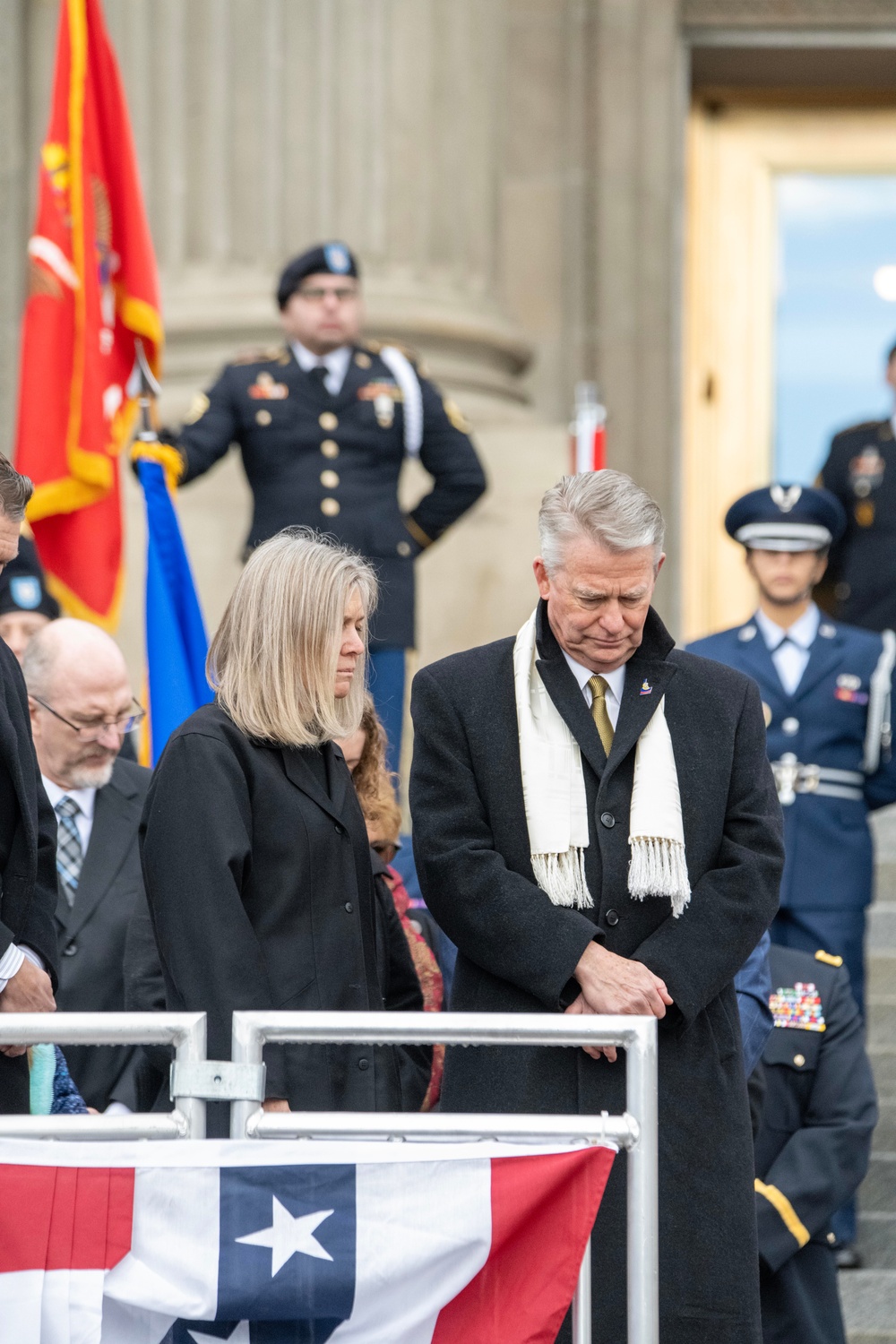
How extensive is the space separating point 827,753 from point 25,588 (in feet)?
7.42

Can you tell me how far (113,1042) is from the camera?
259cm

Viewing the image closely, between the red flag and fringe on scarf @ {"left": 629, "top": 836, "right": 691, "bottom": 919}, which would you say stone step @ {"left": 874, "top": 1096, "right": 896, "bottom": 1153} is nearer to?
fringe on scarf @ {"left": 629, "top": 836, "right": 691, "bottom": 919}

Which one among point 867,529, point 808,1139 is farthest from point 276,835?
point 867,529

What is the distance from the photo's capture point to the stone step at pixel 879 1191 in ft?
17.0

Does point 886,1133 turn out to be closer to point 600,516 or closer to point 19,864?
point 600,516

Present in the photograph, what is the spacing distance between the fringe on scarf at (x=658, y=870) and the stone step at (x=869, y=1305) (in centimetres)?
175

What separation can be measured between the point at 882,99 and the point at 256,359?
205 inches

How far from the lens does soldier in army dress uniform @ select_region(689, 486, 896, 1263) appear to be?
547 centimetres

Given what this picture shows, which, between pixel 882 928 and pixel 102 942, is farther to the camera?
pixel 882 928

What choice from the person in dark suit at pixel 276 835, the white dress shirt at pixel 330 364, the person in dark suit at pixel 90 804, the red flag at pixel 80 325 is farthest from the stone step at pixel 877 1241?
the white dress shirt at pixel 330 364

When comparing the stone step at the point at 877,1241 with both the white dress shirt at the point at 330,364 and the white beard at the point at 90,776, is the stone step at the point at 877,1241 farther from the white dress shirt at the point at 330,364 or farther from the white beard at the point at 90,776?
the white dress shirt at the point at 330,364

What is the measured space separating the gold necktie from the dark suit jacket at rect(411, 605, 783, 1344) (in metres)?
0.04

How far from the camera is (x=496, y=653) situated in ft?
11.4

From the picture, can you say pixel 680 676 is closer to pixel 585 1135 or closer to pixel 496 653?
pixel 496 653
